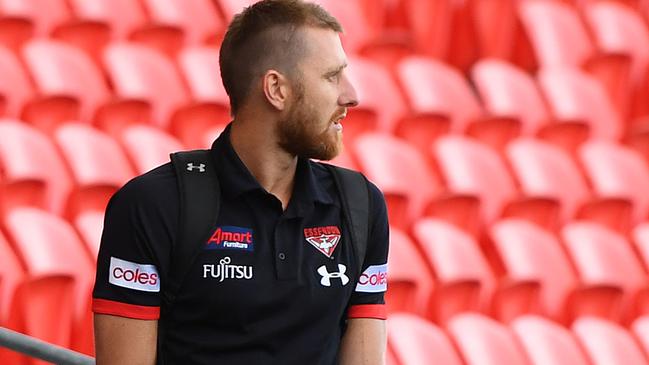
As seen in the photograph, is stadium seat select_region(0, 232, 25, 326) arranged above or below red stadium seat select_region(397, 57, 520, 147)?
below

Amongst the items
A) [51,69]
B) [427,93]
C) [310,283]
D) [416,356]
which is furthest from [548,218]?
[310,283]

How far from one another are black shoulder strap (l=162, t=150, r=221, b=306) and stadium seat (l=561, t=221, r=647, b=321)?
1.27 meters

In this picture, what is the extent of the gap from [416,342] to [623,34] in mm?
1178

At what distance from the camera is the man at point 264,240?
26.2 inches

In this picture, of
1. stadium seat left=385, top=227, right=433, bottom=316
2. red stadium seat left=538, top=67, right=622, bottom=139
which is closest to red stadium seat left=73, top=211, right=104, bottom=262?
stadium seat left=385, top=227, right=433, bottom=316

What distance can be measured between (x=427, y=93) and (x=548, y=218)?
1.14 feet

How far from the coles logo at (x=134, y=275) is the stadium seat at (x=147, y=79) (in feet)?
4.23

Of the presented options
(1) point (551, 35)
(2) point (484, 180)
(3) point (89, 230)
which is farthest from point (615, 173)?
(3) point (89, 230)

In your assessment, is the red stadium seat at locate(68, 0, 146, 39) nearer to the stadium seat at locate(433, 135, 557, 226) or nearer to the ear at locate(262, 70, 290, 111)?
the stadium seat at locate(433, 135, 557, 226)

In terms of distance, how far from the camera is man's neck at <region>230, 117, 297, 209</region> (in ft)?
2.30

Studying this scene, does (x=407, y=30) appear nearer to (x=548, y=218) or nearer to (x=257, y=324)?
(x=548, y=218)

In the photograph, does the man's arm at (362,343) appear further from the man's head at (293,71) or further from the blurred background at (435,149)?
the blurred background at (435,149)

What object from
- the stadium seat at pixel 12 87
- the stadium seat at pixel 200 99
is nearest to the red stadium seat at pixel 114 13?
the stadium seat at pixel 200 99

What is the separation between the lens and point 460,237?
1.89 m
